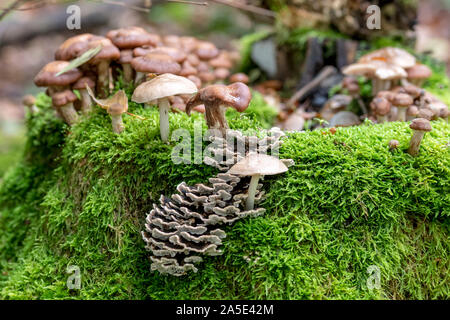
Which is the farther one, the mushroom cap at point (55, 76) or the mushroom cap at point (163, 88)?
the mushroom cap at point (55, 76)

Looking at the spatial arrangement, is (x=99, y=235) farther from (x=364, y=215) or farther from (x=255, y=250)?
(x=364, y=215)

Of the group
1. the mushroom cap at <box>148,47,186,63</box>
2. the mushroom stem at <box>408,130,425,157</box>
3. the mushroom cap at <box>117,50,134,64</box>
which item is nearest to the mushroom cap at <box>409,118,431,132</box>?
the mushroom stem at <box>408,130,425,157</box>

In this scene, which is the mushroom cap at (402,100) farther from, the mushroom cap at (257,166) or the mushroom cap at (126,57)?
the mushroom cap at (126,57)

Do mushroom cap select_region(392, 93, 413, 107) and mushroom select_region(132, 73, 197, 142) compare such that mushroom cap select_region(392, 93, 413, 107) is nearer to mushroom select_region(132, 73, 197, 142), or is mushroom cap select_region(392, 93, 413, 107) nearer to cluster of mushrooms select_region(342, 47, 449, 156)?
cluster of mushrooms select_region(342, 47, 449, 156)

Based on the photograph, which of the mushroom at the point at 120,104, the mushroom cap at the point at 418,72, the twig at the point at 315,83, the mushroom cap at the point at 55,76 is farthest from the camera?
the twig at the point at 315,83

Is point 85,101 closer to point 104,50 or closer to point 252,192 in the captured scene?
point 104,50

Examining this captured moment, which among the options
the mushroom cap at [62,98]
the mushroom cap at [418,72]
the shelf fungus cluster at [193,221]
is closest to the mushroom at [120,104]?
the mushroom cap at [62,98]
